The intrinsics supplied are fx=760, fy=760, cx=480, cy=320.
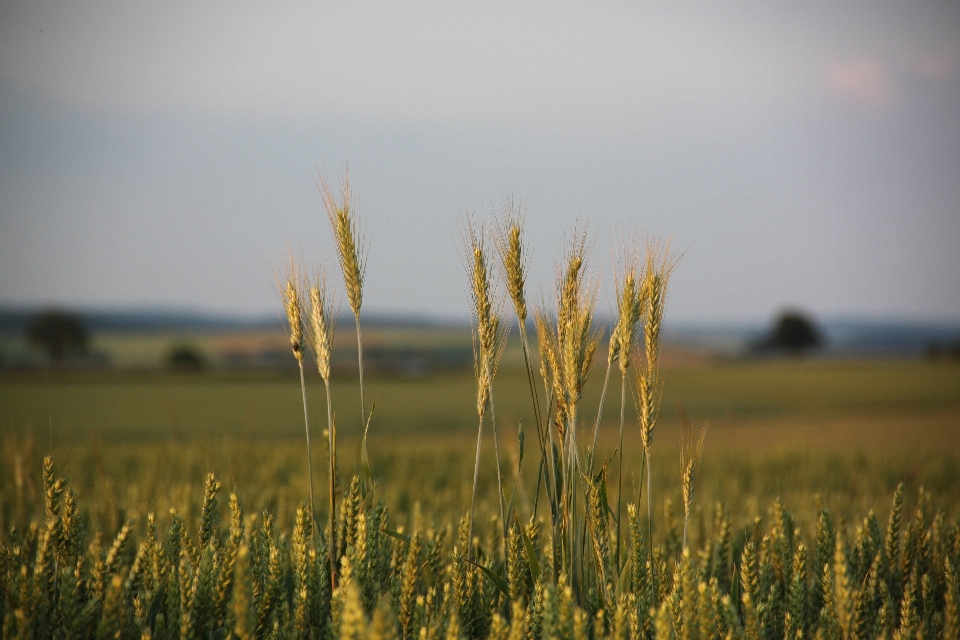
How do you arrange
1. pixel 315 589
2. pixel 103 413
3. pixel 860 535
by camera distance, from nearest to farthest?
pixel 315 589 → pixel 860 535 → pixel 103 413

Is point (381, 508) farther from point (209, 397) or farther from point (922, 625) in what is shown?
point (209, 397)

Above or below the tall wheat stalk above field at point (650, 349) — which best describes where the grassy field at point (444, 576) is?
below

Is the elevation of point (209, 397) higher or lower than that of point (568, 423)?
lower

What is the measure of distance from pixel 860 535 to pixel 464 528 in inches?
75.4

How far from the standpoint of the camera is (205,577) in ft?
7.72

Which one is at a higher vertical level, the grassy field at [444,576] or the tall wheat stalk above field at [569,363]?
the tall wheat stalk above field at [569,363]

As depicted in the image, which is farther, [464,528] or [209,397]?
[209,397]

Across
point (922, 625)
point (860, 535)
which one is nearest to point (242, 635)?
point (922, 625)

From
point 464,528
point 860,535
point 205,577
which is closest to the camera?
point 205,577

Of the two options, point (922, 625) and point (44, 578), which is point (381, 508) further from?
point (922, 625)

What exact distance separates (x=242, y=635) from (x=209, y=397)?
2105cm

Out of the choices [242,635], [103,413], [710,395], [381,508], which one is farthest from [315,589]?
[710,395]

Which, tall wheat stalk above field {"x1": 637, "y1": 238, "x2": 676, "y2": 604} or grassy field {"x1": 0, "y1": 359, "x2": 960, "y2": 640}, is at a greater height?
tall wheat stalk above field {"x1": 637, "y1": 238, "x2": 676, "y2": 604}

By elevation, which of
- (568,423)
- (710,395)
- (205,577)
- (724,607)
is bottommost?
(710,395)
